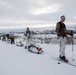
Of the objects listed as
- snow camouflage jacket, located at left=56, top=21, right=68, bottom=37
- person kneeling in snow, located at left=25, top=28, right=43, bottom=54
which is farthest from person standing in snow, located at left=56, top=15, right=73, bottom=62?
person kneeling in snow, located at left=25, top=28, right=43, bottom=54

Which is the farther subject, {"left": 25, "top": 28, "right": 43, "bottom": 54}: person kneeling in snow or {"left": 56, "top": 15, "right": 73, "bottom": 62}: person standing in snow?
{"left": 25, "top": 28, "right": 43, "bottom": 54}: person kneeling in snow

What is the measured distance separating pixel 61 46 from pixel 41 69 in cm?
198

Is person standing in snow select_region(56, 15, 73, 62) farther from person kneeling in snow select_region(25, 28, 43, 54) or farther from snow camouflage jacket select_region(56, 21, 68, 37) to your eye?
person kneeling in snow select_region(25, 28, 43, 54)

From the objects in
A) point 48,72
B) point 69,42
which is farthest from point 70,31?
point 69,42

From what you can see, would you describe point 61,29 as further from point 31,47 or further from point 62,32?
point 31,47

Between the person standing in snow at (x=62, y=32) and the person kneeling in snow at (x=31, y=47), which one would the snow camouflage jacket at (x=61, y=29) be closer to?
the person standing in snow at (x=62, y=32)

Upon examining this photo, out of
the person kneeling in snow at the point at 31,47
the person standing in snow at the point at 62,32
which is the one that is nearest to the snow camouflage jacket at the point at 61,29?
the person standing in snow at the point at 62,32

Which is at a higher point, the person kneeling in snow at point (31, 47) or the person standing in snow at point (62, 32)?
the person standing in snow at point (62, 32)

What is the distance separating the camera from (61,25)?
25.2 feet

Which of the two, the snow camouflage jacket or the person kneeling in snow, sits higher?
the snow camouflage jacket

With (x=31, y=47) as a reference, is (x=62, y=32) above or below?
above

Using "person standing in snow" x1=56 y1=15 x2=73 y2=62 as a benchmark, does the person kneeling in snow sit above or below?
below

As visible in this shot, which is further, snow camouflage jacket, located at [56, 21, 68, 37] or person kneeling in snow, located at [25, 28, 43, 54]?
person kneeling in snow, located at [25, 28, 43, 54]

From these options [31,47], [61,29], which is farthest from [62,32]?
[31,47]
